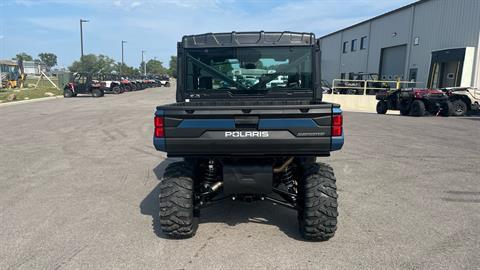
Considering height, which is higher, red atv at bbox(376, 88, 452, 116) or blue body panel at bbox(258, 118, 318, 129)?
blue body panel at bbox(258, 118, 318, 129)

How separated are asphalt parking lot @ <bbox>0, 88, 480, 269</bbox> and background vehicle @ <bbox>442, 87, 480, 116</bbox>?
33.6ft

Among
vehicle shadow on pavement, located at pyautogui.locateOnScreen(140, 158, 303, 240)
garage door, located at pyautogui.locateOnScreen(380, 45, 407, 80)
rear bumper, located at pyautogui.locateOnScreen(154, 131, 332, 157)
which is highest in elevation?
garage door, located at pyautogui.locateOnScreen(380, 45, 407, 80)

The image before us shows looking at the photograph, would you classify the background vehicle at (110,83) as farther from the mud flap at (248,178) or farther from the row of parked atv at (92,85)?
the mud flap at (248,178)

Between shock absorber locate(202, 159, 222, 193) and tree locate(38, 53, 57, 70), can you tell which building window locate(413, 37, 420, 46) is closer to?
shock absorber locate(202, 159, 222, 193)

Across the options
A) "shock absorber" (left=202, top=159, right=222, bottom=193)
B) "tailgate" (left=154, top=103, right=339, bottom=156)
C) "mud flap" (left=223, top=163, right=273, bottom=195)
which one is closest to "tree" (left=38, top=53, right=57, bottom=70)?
"shock absorber" (left=202, top=159, right=222, bottom=193)

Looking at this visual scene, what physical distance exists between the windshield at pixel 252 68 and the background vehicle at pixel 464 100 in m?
15.9

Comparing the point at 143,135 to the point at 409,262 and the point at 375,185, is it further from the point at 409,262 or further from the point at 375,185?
the point at 409,262

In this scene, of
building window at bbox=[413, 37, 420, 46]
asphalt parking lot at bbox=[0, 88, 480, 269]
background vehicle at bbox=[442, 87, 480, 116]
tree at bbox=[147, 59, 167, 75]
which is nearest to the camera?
asphalt parking lot at bbox=[0, 88, 480, 269]

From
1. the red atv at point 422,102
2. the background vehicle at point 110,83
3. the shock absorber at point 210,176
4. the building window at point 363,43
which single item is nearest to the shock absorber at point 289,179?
the shock absorber at point 210,176

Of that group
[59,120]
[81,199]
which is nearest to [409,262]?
[81,199]

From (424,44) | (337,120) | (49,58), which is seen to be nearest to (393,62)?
(424,44)

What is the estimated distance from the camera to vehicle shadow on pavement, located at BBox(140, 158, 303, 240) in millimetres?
4273

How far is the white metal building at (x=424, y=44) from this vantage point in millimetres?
20719

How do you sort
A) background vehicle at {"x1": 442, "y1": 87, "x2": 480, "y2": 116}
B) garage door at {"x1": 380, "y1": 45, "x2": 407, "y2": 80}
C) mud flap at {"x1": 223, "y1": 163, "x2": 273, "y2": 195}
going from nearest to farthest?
mud flap at {"x1": 223, "y1": 163, "x2": 273, "y2": 195}, background vehicle at {"x1": 442, "y1": 87, "x2": 480, "y2": 116}, garage door at {"x1": 380, "y1": 45, "x2": 407, "y2": 80}
